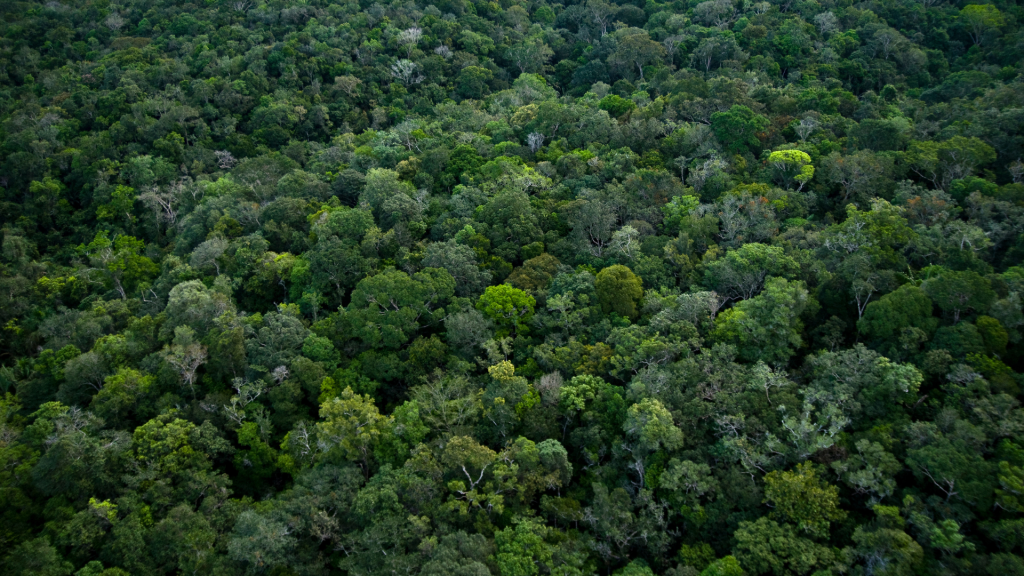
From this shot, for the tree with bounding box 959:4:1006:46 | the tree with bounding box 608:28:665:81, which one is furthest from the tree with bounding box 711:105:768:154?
the tree with bounding box 959:4:1006:46

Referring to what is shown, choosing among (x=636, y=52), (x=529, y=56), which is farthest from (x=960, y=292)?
(x=529, y=56)

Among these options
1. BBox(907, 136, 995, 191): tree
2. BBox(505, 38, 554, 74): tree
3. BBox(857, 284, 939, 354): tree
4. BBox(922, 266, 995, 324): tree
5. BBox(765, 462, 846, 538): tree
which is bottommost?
BBox(765, 462, 846, 538): tree

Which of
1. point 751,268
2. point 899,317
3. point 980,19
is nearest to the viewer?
point 899,317

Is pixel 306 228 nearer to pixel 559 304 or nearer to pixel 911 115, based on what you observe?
pixel 559 304

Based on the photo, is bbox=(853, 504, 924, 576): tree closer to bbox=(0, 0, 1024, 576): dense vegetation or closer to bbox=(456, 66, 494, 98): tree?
bbox=(0, 0, 1024, 576): dense vegetation

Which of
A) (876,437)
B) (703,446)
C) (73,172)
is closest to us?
(876,437)

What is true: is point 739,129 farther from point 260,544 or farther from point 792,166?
point 260,544

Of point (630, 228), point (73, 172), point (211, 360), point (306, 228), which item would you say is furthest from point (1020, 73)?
point (73, 172)
